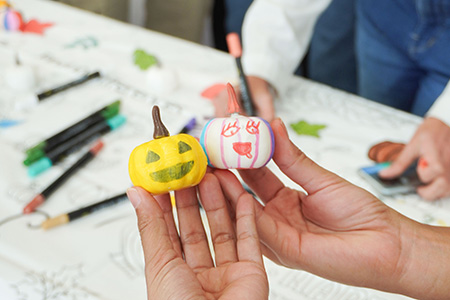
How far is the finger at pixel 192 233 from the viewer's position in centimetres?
46

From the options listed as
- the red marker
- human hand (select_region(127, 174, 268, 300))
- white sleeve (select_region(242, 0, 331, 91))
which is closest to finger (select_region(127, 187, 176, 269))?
human hand (select_region(127, 174, 268, 300))

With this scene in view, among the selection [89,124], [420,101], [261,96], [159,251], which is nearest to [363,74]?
[420,101]

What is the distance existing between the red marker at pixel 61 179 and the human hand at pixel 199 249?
219mm

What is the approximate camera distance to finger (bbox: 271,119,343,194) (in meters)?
0.47

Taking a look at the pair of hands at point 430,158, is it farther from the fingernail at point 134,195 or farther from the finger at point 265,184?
the fingernail at point 134,195

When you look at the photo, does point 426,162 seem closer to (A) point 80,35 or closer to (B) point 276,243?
(B) point 276,243

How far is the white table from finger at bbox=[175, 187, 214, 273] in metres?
0.08

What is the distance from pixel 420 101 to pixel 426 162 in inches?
11.5

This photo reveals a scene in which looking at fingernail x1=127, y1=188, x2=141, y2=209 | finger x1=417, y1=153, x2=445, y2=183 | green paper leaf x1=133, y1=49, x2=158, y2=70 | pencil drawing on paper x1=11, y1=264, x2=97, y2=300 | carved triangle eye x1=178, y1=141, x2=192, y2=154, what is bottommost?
pencil drawing on paper x1=11, y1=264, x2=97, y2=300

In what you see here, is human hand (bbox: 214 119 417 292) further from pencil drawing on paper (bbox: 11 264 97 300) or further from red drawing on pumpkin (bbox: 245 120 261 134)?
pencil drawing on paper (bbox: 11 264 97 300)

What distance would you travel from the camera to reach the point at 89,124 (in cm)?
74

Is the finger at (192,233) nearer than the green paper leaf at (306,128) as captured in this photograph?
Yes

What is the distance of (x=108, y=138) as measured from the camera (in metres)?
0.74

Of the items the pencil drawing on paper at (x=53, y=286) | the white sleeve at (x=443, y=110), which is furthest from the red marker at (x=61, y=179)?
the white sleeve at (x=443, y=110)
